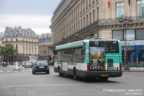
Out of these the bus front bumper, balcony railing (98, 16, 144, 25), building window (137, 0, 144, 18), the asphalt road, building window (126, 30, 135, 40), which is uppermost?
building window (137, 0, 144, 18)

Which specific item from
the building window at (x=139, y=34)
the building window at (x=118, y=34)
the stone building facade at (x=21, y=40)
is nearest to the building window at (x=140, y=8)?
the building window at (x=139, y=34)

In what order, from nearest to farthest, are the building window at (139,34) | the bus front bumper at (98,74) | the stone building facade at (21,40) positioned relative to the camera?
the bus front bumper at (98,74) < the building window at (139,34) < the stone building facade at (21,40)

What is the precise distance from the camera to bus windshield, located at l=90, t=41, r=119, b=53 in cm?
2116

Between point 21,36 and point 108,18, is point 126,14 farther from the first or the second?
point 21,36

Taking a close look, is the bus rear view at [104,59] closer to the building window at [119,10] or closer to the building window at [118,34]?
the building window at [118,34]

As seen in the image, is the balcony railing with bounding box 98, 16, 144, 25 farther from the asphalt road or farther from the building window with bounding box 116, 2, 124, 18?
the asphalt road

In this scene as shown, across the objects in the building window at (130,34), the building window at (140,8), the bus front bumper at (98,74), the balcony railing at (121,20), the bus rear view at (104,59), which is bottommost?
the bus front bumper at (98,74)

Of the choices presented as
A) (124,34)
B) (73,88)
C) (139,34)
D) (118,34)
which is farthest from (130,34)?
(73,88)

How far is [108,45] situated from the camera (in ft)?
70.4

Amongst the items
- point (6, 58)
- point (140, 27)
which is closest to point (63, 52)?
point (140, 27)

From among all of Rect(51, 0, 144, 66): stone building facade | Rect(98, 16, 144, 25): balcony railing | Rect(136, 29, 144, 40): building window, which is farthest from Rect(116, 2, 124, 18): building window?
Rect(136, 29, 144, 40): building window

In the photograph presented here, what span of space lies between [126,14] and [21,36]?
144 metres

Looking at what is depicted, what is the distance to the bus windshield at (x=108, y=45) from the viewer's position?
21.2 meters

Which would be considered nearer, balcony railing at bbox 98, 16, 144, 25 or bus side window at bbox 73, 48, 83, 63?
bus side window at bbox 73, 48, 83, 63
